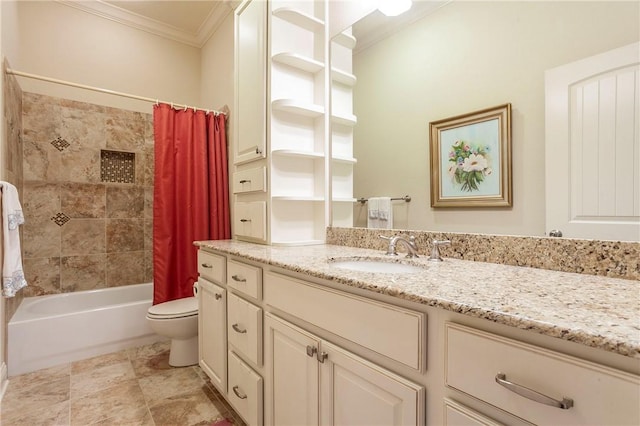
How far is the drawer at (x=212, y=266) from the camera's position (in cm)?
157

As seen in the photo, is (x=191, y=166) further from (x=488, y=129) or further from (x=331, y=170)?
(x=488, y=129)

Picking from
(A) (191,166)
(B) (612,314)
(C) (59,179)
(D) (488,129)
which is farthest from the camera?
(C) (59,179)

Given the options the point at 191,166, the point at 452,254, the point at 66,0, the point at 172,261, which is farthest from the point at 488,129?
the point at 66,0

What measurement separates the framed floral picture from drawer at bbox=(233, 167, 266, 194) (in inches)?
36.8

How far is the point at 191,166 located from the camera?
2459 millimetres

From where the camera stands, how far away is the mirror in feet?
3.16

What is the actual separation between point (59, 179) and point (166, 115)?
3.78 ft

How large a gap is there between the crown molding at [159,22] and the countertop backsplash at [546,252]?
95.0 inches

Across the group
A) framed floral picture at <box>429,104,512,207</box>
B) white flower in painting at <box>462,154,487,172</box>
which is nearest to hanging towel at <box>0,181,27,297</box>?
framed floral picture at <box>429,104,512,207</box>

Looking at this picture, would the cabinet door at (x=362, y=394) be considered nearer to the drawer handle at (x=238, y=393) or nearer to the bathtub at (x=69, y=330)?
the drawer handle at (x=238, y=393)

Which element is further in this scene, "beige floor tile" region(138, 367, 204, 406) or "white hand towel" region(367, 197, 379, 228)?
"beige floor tile" region(138, 367, 204, 406)

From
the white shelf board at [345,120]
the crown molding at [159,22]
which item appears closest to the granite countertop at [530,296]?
the white shelf board at [345,120]

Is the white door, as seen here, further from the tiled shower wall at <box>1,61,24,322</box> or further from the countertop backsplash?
the tiled shower wall at <box>1,61,24,322</box>

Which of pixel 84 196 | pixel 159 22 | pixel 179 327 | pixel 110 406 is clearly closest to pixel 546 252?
pixel 179 327
